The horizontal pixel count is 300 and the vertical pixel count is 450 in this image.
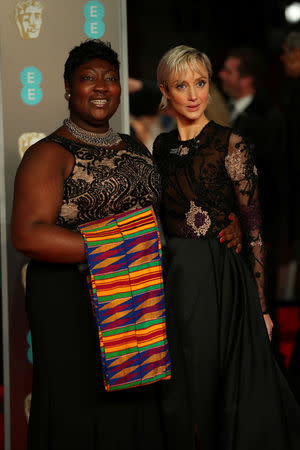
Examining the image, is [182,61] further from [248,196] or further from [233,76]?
[233,76]

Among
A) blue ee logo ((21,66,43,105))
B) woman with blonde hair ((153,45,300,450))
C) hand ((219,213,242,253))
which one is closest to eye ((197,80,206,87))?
woman with blonde hair ((153,45,300,450))

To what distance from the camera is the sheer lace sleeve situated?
7.06 feet

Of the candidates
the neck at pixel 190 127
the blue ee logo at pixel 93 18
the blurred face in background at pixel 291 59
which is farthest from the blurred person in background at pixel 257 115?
the neck at pixel 190 127

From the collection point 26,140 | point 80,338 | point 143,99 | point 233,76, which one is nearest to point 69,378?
point 80,338

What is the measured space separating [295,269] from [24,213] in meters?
4.70

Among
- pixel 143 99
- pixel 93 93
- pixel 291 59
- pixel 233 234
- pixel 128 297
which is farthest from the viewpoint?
pixel 291 59

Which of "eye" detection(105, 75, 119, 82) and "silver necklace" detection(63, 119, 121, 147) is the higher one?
"eye" detection(105, 75, 119, 82)

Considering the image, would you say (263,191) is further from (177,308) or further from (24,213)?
(24,213)

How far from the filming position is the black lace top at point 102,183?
6.81ft

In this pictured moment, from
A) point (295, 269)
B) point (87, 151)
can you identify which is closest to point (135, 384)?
point (87, 151)

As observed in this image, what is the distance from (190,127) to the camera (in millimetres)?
2252

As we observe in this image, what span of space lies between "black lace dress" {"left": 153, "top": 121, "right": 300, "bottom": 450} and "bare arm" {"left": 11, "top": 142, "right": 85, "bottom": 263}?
15.7 inches

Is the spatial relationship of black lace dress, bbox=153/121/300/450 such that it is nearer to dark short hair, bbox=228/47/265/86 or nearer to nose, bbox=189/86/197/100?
nose, bbox=189/86/197/100

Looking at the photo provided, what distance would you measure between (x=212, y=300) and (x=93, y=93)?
0.82 metres
